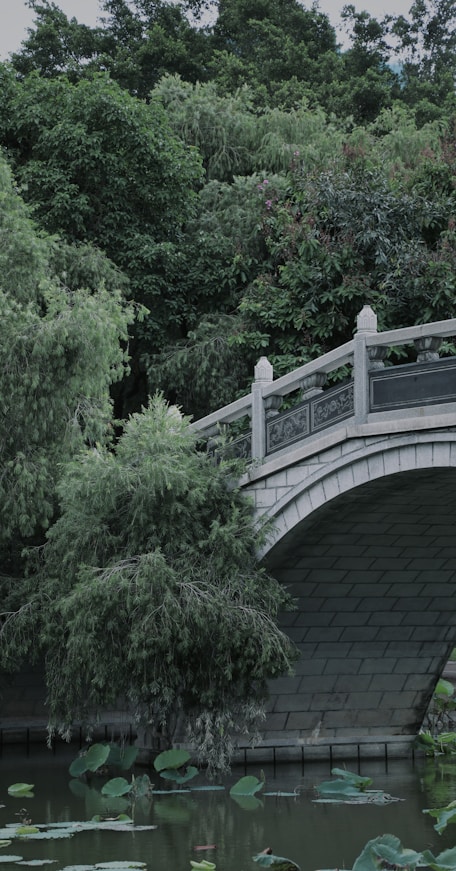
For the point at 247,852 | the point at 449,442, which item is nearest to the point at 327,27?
the point at 449,442

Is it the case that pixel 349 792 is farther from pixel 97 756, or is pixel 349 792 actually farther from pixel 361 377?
pixel 361 377

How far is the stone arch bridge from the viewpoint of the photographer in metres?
10.5

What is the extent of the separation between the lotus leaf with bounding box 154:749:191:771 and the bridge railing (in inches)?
111

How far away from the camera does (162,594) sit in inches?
443

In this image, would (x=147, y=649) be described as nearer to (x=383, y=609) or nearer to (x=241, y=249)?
(x=383, y=609)

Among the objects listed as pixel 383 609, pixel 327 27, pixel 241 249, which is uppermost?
pixel 327 27

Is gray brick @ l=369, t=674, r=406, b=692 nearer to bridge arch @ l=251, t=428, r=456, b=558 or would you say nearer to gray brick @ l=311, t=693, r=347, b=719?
gray brick @ l=311, t=693, r=347, b=719

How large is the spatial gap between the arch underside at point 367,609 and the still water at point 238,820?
3.11 feet

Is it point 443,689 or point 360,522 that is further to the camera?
point 443,689

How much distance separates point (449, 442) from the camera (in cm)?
1009

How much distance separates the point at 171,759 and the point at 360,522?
2781 mm

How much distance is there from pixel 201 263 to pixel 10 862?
1140cm

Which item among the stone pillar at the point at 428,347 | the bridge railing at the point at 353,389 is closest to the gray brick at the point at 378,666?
the bridge railing at the point at 353,389

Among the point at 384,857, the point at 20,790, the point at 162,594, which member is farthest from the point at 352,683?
the point at 384,857
